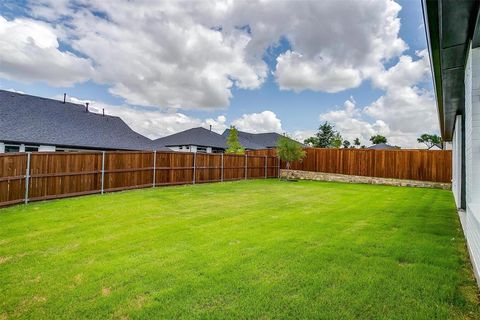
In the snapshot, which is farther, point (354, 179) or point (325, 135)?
point (325, 135)

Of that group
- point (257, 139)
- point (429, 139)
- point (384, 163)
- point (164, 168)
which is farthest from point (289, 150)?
point (429, 139)

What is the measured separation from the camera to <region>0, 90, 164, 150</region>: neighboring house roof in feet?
51.4

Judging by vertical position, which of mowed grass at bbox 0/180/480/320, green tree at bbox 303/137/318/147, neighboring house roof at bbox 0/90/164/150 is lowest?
mowed grass at bbox 0/180/480/320

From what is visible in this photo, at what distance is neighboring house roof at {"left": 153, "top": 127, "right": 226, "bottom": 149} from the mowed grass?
2359cm

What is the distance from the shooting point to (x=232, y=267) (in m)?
3.44

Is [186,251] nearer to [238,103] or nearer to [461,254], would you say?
[461,254]

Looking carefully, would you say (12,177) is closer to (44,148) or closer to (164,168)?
(164,168)

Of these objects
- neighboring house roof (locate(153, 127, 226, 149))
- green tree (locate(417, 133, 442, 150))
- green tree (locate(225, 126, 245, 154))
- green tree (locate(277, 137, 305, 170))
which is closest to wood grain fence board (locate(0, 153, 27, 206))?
green tree (locate(277, 137, 305, 170))

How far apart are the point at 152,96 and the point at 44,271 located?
21566 mm

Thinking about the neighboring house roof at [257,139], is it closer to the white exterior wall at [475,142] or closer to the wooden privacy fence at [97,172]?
the wooden privacy fence at [97,172]

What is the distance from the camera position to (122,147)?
778 inches

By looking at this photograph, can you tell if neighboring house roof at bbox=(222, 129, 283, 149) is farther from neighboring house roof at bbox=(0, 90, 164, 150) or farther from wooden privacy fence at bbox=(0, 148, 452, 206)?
neighboring house roof at bbox=(0, 90, 164, 150)

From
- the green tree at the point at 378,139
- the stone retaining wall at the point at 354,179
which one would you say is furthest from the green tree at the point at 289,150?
the green tree at the point at 378,139

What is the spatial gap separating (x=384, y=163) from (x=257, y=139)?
985 inches
